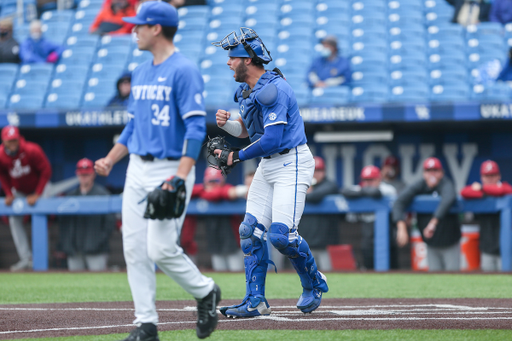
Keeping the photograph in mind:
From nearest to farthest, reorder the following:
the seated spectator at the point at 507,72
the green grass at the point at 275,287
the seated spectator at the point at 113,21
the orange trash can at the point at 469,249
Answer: the green grass at the point at 275,287 < the orange trash can at the point at 469,249 < the seated spectator at the point at 507,72 < the seated spectator at the point at 113,21

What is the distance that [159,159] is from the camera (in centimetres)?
338

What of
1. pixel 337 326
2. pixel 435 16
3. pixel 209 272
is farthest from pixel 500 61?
pixel 337 326

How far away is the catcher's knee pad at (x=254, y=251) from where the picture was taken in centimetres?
458

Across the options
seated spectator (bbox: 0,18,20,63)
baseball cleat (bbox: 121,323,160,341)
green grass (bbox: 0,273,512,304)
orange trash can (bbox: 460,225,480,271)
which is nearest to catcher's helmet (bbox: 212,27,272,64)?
baseball cleat (bbox: 121,323,160,341)

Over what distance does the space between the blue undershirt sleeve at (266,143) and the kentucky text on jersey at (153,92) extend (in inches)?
40.4

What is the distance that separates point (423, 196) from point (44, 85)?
297 inches

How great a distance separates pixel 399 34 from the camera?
12.9 m

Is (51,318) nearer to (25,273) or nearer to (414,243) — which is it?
(25,273)

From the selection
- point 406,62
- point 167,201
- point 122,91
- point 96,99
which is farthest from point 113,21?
point 167,201

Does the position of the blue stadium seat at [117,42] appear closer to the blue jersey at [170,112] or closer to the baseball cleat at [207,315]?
the blue jersey at [170,112]

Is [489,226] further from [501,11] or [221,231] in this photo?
[501,11]

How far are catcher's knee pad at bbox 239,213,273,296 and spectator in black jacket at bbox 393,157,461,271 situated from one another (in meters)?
3.76

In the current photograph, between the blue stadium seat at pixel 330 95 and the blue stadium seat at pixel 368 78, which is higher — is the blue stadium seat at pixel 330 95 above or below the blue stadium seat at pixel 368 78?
below

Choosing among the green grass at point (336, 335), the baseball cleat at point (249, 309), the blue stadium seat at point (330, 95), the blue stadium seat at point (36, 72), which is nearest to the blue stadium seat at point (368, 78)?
the blue stadium seat at point (330, 95)
